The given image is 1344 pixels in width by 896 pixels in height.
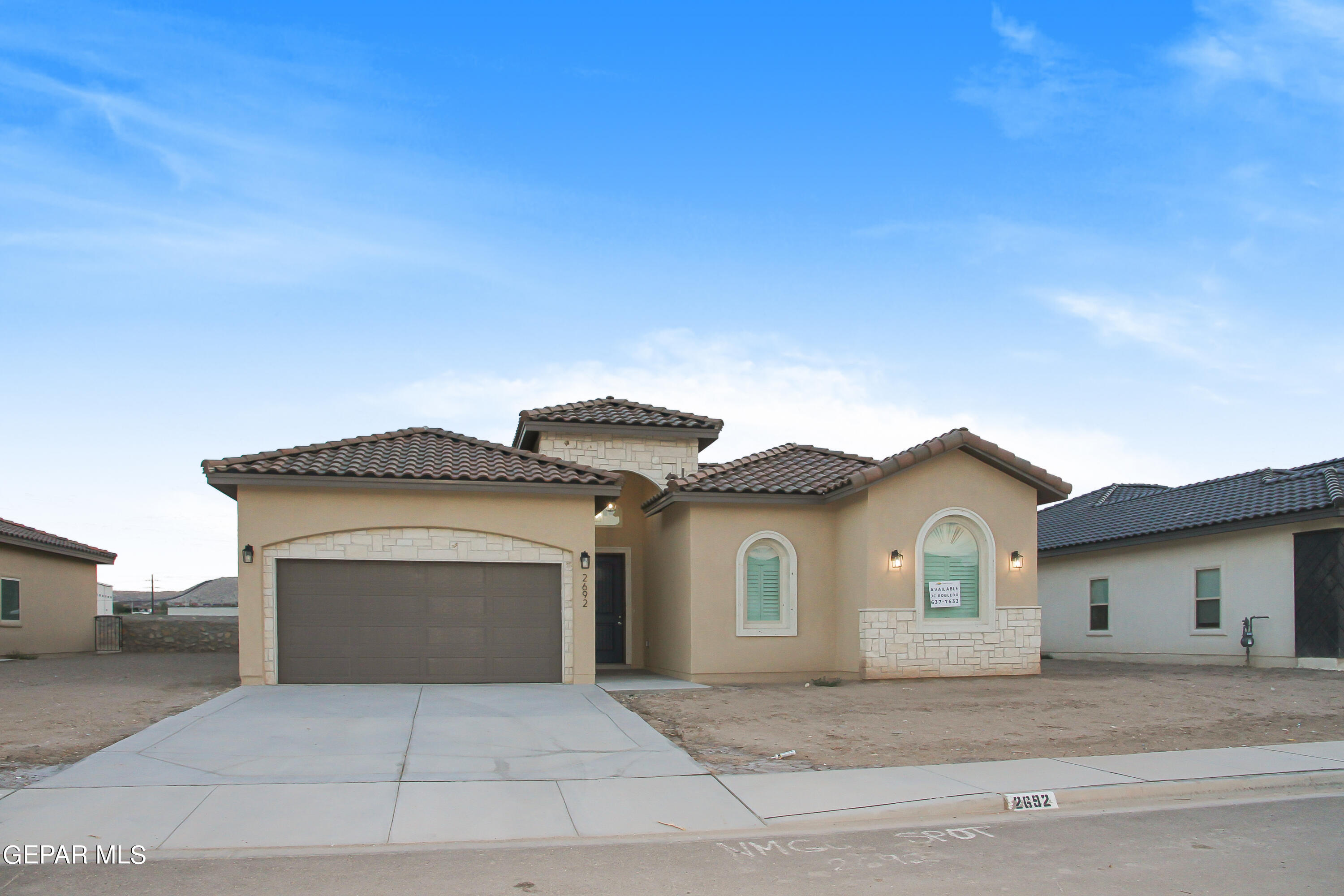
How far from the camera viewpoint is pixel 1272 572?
58.7 ft

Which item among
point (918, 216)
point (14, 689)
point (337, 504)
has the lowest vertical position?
point (14, 689)

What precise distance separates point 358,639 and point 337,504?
2169 mm

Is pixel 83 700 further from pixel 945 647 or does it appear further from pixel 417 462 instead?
pixel 945 647

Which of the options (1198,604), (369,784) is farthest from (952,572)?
(369,784)

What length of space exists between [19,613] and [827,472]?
1986 cm

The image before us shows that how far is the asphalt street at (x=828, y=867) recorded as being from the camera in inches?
223

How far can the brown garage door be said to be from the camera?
1496cm

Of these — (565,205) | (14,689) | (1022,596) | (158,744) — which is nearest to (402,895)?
(158,744)

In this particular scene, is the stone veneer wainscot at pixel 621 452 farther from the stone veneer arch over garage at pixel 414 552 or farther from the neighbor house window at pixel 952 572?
the neighbor house window at pixel 952 572

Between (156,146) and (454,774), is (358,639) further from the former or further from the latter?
(156,146)

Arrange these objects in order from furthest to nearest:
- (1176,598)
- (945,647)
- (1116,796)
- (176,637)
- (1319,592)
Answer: (176,637)
(1176,598)
(1319,592)
(945,647)
(1116,796)

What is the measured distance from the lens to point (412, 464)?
1572 cm

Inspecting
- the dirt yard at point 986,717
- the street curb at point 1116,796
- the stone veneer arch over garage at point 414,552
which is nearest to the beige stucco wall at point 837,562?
the dirt yard at point 986,717

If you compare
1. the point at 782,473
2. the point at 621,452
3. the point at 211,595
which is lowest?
the point at 211,595
